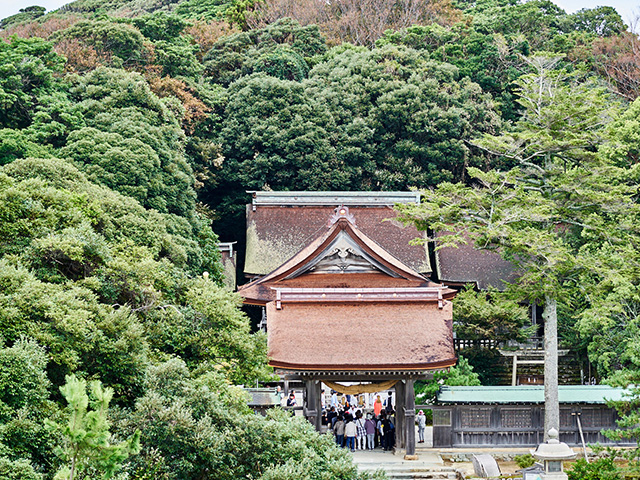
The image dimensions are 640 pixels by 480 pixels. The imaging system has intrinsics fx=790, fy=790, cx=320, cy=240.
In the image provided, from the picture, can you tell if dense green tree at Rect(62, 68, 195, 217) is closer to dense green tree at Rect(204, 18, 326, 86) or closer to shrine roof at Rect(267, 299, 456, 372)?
shrine roof at Rect(267, 299, 456, 372)

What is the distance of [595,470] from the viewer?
17188mm

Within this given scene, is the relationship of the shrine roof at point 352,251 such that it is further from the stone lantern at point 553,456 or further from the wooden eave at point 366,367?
the stone lantern at point 553,456

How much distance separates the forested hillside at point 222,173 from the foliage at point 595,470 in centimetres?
206

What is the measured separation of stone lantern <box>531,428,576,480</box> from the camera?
51.0 ft

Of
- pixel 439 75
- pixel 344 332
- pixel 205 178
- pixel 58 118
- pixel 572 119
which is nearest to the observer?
pixel 344 332

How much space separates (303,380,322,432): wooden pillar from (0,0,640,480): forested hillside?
2.17 metres

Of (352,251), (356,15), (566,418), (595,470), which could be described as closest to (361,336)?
(352,251)

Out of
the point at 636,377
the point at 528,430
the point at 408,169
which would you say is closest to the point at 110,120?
the point at 408,169

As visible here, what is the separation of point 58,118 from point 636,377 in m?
19.7

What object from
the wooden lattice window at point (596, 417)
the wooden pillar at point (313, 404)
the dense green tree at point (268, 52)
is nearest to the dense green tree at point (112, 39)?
the dense green tree at point (268, 52)

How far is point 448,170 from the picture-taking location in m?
36.2

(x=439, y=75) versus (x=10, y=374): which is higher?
(x=439, y=75)

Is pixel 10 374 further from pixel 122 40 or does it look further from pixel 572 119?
pixel 122 40

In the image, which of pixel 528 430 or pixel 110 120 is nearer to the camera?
pixel 528 430
